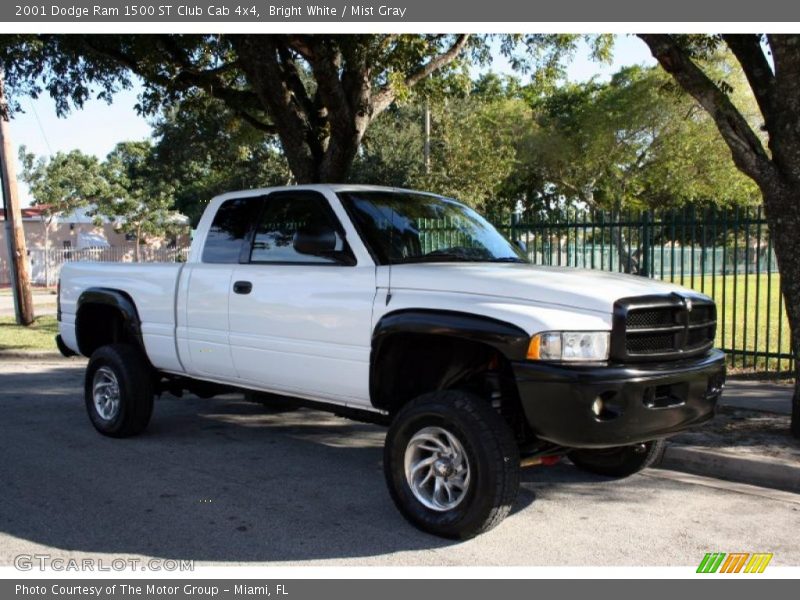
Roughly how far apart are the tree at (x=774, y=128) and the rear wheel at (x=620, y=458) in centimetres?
180

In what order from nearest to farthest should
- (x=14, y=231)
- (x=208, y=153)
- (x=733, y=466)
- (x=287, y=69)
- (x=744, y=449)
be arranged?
(x=733, y=466), (x=744, y=449), (x=287, y=69), (x=14, y=231), (x=208, y=153)

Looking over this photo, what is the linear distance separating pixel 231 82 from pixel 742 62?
1020 cm

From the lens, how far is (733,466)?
19.8ft

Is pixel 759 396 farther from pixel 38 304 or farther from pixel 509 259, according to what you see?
pixel 38 304

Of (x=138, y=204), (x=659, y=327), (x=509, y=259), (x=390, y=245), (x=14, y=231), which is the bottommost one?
(x=659, y=327)

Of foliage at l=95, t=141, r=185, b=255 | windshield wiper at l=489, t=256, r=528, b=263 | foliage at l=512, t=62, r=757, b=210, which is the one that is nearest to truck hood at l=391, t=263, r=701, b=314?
windshield wiper at l=489, t=256, r=528, b=263

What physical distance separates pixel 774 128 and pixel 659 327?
3.04 metres

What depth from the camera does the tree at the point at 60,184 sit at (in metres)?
38.7

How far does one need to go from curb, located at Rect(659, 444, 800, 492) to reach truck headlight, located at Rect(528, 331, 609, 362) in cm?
246

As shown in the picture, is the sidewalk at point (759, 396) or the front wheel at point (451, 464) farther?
the sidewalk at point (759, 396)

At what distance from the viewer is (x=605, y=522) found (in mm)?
5023

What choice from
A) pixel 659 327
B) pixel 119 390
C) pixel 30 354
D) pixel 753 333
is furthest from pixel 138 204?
pixel 659 327

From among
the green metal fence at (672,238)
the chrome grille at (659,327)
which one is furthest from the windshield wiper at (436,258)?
the green metal fence at (672,238)

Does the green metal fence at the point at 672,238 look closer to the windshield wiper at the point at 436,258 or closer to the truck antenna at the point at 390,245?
the windshield wiper at the point at 436,258
